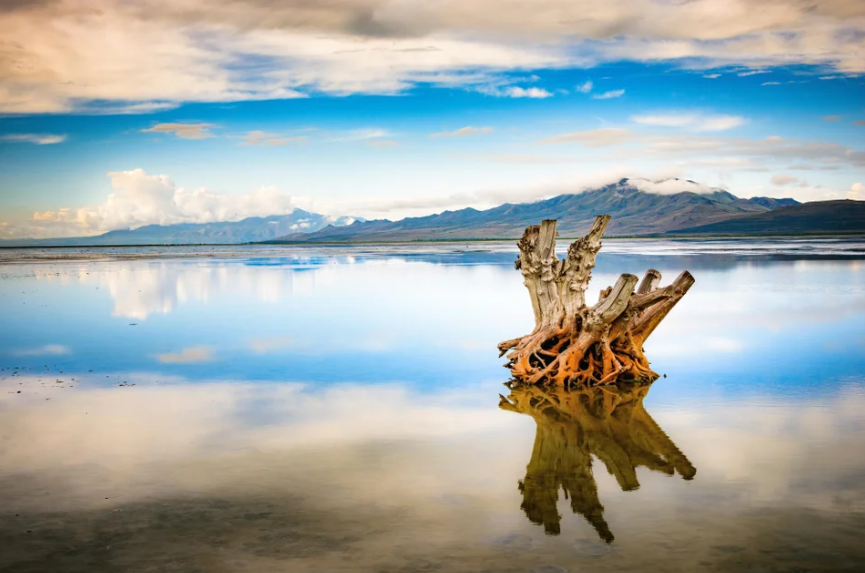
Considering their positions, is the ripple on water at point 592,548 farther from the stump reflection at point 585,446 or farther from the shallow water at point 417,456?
the stump reflection at point 585,446

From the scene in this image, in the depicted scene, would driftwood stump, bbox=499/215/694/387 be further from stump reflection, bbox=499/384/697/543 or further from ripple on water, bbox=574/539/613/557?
ripple on water, bbox=574/539/613/557

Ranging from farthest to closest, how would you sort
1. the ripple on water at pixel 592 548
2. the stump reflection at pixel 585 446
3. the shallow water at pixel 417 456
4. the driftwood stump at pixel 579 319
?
the driftwood stump at pixel 579 319
the stump reflection at pixel 585 446
the shallow water at pixel 417 456
the ripple on water at pixel 592 548

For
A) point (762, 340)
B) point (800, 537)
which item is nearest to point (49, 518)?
point (800, 537)

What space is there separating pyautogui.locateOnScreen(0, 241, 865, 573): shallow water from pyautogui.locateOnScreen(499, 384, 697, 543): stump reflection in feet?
0.15

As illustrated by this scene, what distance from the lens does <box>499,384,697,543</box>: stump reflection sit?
7.86 meters

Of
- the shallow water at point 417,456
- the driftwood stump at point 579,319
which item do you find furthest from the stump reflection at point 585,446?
the driftwood stump at point 579,319

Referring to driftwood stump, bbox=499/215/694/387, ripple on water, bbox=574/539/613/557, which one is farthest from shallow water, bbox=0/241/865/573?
driftwood stump, bbox=499/215/694/387

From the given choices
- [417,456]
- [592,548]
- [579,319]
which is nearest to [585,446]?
[417,456]

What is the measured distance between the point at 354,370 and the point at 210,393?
312cm

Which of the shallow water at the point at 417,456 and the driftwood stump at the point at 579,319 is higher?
the driftwood stump at the point at 579,319

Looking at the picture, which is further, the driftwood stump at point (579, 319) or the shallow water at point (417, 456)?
the driftwood stump at point (579, 319)

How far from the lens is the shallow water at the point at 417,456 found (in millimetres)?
6750

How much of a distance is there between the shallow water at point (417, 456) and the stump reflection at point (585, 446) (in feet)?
0.15

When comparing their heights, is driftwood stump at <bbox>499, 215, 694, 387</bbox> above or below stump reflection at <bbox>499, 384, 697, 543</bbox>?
above
